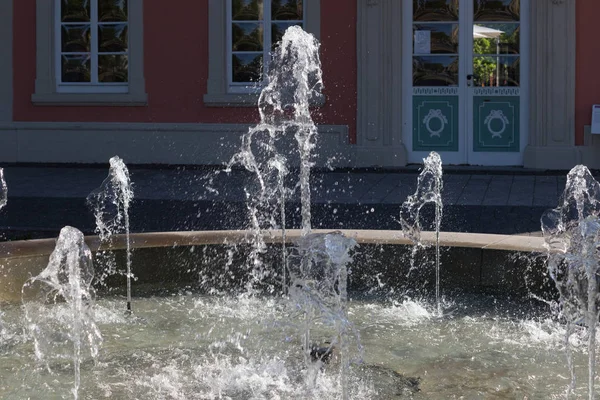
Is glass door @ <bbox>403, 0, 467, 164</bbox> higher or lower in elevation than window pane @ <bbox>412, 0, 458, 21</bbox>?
lower

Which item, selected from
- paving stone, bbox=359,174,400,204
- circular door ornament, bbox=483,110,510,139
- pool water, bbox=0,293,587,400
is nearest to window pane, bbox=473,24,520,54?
circular door ornament, bbox=483,110,510,139

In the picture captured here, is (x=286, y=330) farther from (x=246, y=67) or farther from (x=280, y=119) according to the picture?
(x=280, y=119)

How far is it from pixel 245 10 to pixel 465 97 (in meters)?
3.32

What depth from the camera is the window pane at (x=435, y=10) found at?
15875mm

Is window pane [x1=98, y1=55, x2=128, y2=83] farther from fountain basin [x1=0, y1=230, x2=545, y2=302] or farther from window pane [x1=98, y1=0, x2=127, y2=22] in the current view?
fountain basin [x1=0, y1=230, x2=545, y2=302]

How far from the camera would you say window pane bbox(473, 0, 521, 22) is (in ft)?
51.6

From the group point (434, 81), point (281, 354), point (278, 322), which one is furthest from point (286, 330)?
point (434, 81)

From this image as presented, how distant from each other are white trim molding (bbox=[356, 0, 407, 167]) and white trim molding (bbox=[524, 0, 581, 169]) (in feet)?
5.87

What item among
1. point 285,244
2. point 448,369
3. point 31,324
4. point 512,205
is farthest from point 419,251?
→ point 512,205

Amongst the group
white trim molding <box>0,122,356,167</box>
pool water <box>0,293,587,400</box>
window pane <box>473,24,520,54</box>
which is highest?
window pane <box>473,24,520,54</box>

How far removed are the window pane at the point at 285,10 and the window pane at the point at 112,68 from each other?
90.1 inches

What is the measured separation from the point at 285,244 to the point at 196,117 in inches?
377

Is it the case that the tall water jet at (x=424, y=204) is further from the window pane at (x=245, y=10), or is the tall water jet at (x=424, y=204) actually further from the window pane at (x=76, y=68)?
the window pane at (x=76, y=68)

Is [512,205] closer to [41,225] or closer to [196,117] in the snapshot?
[41,225]
